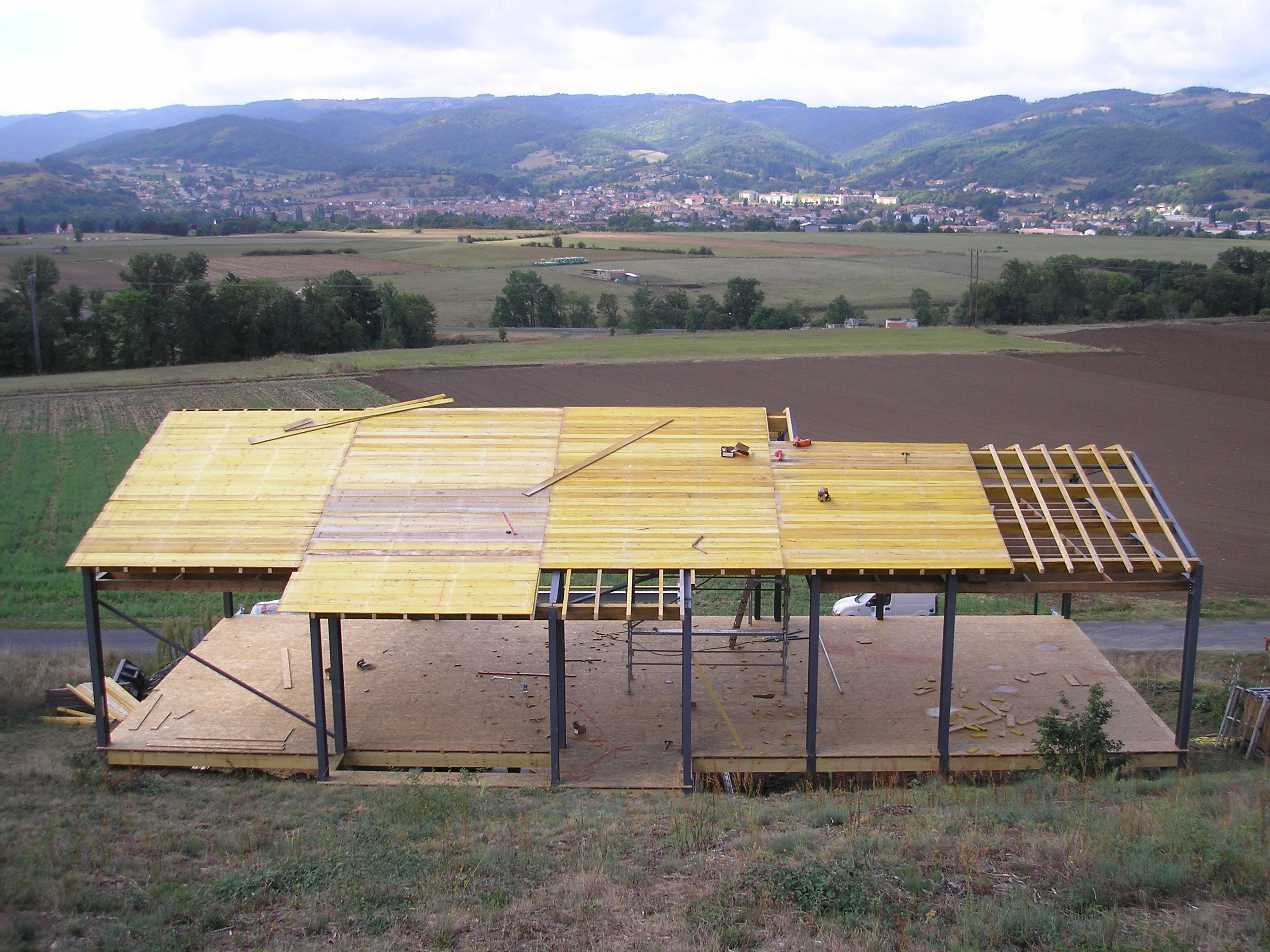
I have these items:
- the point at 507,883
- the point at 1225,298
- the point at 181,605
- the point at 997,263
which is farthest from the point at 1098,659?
the point at 997,263

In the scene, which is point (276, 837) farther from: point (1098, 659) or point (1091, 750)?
point (1098, 659)

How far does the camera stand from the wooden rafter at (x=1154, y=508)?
46.9 ft

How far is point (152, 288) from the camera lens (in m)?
68.0

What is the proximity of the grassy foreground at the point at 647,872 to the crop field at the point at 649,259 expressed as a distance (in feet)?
236

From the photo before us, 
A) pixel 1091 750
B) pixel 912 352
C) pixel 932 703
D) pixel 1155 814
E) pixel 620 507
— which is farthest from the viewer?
pixel 912 352

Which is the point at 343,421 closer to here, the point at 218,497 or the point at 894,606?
the point at 218,497

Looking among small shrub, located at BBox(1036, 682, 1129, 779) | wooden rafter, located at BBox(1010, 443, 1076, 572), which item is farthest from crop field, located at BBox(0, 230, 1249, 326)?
small shrub, located at BBox(1036, 682, 1129, 779)

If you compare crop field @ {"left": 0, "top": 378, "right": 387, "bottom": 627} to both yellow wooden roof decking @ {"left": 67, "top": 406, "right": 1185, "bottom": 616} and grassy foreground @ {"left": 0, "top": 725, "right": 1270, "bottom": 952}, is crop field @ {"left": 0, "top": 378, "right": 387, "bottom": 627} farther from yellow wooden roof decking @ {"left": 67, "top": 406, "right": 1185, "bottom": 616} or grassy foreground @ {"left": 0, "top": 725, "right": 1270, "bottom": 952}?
grassy foreground @ {"left": 0, "top": 725, "right": 1270, "bottom": 952}

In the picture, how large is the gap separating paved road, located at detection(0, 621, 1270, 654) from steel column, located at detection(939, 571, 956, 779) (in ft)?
30.1

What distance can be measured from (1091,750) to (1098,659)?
4563mm

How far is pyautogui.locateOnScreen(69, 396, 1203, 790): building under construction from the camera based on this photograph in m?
14.0

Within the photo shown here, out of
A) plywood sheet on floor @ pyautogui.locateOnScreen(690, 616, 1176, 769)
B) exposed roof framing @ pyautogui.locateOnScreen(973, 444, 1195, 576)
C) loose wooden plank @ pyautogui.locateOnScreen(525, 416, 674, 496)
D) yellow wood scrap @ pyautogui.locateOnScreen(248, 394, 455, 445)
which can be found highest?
yellow wood scrap @ pyautogui.locateOnScreen(248, 394, 455, 445)

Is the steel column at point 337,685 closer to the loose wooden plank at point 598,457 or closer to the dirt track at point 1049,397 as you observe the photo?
the loose wooden plank at point 598,457

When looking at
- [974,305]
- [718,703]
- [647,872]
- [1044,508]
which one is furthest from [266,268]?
[647,872]
